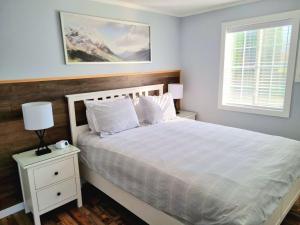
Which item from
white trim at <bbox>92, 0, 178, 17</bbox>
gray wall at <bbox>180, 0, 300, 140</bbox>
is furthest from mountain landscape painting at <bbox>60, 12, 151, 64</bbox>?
gray wall at <bbox>180, 0, 300, 140</bbox>

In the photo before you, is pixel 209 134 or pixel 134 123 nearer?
pixel 209 134

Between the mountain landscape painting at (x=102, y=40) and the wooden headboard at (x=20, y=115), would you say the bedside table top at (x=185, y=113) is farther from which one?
the wooden headboard at (x=20, y=115)

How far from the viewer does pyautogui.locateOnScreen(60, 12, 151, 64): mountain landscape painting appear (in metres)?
2.50

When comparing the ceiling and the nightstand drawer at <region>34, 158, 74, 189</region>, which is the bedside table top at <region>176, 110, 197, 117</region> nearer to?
the ceiling

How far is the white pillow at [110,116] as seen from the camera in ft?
8.21

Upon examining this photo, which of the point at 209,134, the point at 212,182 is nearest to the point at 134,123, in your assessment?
the point at 209,134

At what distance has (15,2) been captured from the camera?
2078 millimetres

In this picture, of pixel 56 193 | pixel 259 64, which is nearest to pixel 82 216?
pixel 56 193

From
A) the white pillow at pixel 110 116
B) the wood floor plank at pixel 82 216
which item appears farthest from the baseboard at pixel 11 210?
the white pillow at pixel 110 116

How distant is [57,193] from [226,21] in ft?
10.5

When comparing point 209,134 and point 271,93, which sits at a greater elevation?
point 271,93

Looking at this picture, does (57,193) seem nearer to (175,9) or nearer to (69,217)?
(69,217)

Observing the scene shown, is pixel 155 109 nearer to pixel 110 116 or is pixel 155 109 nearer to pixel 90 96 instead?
pixel 110 116

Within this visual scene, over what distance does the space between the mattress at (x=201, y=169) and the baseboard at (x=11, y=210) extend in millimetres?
781
